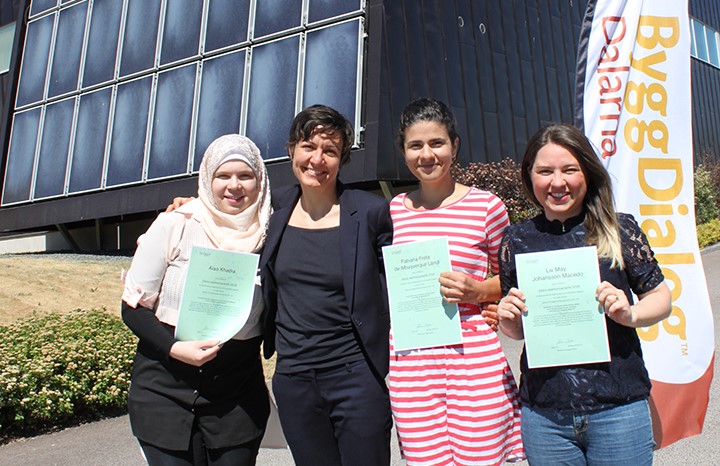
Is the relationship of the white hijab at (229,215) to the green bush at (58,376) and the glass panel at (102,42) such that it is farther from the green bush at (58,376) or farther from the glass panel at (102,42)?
the glass panel at (102,42)

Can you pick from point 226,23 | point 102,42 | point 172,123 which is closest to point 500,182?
point 226,23

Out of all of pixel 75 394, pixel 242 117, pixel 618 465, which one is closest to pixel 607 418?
pixel 618 465

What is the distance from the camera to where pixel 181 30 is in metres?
16.3

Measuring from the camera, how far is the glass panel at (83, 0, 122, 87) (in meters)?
17.8

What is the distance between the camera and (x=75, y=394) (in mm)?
6434

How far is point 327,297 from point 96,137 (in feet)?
53.8

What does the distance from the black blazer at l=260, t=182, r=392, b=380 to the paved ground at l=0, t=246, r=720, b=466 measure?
2440mm

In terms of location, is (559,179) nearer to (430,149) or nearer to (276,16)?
(430,149)

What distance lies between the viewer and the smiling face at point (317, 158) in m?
3.01

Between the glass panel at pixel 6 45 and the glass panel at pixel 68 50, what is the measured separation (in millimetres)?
6250

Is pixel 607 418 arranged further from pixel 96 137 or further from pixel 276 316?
pixel 96 137

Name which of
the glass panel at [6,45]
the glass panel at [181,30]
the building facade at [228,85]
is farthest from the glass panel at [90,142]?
the glass panel at [6,45]

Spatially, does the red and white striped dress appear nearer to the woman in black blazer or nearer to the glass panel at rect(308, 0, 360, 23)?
the woman in black blazer

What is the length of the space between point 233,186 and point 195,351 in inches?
29.8
